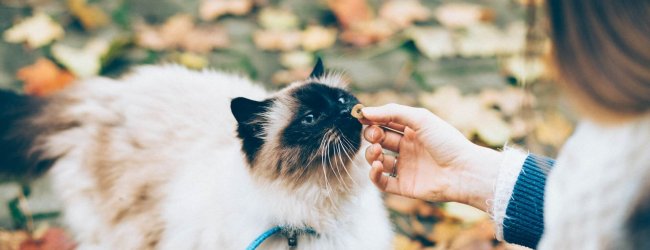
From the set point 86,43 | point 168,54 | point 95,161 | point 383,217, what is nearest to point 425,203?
Answer: point 383,217

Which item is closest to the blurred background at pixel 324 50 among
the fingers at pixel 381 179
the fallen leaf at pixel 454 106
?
the fallen leaf at pixel 454 106

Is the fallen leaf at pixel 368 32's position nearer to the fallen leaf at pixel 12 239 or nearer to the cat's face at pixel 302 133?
the cat's face at pixel 302 133

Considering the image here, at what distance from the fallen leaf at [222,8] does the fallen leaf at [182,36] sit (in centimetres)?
10

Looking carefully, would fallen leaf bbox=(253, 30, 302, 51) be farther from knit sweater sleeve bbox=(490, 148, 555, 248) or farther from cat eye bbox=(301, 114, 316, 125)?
knit sweater sleeve bbox=(490, 148, 555, 248)

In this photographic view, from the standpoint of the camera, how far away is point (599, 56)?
3.44ft

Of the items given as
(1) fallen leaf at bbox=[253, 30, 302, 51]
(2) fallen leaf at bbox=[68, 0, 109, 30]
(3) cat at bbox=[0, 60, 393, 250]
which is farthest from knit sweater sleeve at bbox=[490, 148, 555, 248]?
(2) fallen leaf at bbox=[68, 0, 109, 30]

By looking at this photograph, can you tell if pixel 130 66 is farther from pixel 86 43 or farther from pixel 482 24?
pixel 482 24

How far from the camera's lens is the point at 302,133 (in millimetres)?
1681

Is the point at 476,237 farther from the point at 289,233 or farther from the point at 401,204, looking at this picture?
the point at 289,233

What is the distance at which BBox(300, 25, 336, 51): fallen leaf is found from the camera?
3.14 m

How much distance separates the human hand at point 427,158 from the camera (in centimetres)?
171

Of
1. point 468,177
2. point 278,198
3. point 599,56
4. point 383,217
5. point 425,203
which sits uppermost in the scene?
point 599,56

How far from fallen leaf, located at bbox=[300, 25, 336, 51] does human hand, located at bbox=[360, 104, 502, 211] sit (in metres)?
1.37

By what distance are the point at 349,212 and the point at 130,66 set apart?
1624 millimetres
